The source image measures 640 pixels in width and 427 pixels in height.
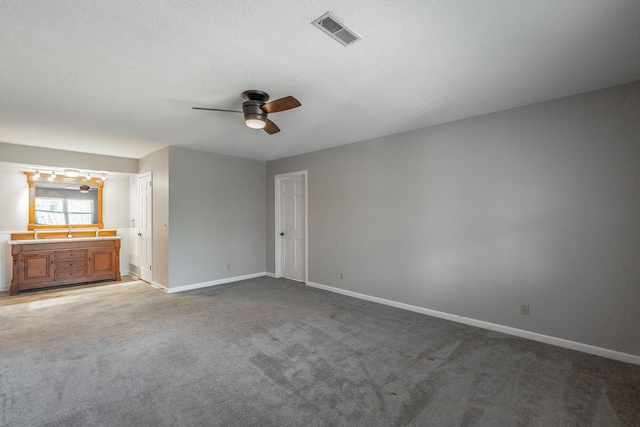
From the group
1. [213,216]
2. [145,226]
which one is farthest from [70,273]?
[213,216]

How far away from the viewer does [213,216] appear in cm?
554

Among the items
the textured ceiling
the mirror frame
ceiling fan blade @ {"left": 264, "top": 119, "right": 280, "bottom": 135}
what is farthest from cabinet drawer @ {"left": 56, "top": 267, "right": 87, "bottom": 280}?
ceiling fan blade @ {"left": 264, "top": 119, "right": 280, "bottom": 135}

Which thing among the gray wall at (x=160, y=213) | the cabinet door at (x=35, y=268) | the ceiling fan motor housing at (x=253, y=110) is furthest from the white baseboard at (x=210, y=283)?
the ceiling fan motor housing at (x=253, y=110)

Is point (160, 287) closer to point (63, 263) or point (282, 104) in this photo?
point (63, 263)

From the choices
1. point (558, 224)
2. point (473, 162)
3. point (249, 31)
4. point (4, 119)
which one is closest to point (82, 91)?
point (4, 119)

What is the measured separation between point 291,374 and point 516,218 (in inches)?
112

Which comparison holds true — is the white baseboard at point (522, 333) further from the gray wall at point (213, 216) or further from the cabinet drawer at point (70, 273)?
the cabinet drawer at point (70, 273)

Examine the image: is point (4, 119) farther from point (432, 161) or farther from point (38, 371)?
point (432, 161)

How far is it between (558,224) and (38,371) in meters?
5.01

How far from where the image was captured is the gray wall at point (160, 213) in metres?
5.00

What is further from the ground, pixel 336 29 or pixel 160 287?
pixel 336 29

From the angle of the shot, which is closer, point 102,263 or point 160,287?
point 160,287

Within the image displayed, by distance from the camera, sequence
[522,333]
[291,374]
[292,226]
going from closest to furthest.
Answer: [291,374] < [522,333] < [292,226]

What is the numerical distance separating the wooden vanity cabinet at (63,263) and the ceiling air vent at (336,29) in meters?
5.99
